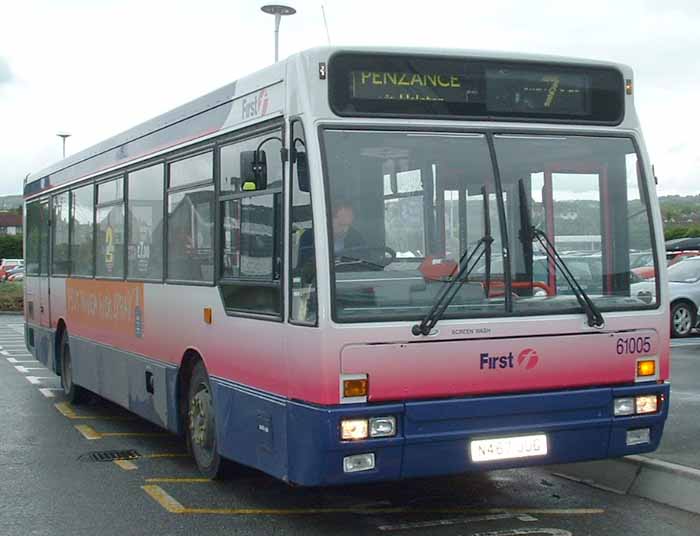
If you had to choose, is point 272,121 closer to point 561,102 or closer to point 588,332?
point 561,102

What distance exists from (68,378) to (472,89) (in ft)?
27.1

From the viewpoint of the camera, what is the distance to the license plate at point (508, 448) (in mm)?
7016

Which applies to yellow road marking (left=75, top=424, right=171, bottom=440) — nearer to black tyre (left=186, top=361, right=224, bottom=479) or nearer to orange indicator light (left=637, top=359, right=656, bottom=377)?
black tyre (left=186, top=361, right=224, bottom=479)

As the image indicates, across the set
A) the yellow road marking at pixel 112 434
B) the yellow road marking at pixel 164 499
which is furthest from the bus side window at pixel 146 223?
the yellow road marking at pixel 164 499

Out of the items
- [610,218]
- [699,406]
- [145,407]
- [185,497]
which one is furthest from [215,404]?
[699,406]

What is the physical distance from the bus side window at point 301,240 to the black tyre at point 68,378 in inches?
282

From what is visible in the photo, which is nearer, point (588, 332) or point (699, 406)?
point (588, 332)

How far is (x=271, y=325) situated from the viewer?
7293mm

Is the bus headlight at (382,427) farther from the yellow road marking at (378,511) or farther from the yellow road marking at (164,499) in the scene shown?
the yellow road marking at (164,499)

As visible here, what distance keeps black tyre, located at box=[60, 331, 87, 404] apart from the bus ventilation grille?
3108 mm

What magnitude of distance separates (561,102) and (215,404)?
3223 mm

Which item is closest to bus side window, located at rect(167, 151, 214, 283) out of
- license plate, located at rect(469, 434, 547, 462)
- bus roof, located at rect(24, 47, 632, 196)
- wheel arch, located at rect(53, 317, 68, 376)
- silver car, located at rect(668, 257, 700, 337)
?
bus roof, located at rect(24, 47, 632, 196)

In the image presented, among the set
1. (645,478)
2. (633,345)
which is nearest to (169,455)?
(645,478)

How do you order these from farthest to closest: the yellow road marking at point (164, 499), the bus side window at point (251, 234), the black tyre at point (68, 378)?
the black tyre at point (68, 378), the yellow road marking at point (164, 499), the bus side window at point (251, 234)
